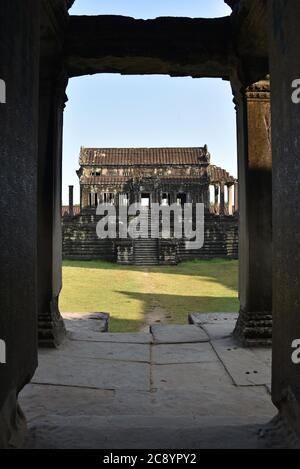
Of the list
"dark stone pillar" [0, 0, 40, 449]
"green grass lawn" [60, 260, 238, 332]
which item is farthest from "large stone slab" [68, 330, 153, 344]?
"dark stone pillar" [0, 0, 40, 449]

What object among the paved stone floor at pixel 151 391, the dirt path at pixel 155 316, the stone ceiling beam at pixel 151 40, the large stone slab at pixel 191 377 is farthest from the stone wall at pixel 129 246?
the large stone slab at pixel 191 377

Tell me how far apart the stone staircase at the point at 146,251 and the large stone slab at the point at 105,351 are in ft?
56.2

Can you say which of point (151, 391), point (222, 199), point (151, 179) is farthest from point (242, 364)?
point (222, 199)

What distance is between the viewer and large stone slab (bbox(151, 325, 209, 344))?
438cm

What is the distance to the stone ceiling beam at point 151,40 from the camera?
418 centimetres

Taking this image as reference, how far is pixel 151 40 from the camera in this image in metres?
4.22

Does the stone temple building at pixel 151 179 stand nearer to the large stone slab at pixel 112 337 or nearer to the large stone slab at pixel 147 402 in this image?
the large stone slab at pixel 112 337

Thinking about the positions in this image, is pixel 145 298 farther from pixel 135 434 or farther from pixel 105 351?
pixel 135 434

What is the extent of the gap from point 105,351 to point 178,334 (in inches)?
42.0

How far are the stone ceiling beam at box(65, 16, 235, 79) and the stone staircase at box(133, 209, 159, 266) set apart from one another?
57.0 feet

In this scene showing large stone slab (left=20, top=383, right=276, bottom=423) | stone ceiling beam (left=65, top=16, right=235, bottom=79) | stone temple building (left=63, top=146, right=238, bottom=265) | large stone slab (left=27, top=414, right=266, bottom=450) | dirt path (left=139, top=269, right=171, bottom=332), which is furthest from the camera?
stone temple building (left=63, top=146, right=238, bottom=265)

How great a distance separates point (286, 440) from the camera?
158cm

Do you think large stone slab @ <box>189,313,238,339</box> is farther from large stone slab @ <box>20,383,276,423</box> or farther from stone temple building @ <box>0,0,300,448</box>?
large stone slab @ <box>20,383,276,423</box>

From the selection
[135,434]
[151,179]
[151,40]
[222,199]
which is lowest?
[135,434]
